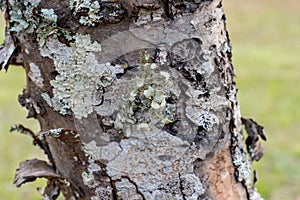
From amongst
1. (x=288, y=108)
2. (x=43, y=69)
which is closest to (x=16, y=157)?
(x=288, y=108)

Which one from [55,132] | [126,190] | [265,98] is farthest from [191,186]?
[265,98]

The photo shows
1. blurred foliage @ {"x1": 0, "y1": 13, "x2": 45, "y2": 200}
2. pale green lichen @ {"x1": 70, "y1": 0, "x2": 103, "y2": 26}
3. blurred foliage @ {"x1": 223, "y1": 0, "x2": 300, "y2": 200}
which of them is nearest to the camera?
pale green lichen @ {"x1": 70, "y1": 0, "x2": 103, "y2": 26}

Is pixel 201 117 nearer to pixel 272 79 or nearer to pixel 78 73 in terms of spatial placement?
pixel 78 73

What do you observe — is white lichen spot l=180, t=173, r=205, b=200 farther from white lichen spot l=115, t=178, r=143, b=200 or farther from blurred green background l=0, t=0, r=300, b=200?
blurred green background l=0, t=0, r=300, b=200

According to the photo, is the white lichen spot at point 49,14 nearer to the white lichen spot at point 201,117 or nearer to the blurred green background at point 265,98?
the white lichen spot at point 201,117

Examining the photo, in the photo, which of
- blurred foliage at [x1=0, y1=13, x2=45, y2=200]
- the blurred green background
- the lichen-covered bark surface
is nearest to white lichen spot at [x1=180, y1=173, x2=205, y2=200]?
the lichen-covered bark surface

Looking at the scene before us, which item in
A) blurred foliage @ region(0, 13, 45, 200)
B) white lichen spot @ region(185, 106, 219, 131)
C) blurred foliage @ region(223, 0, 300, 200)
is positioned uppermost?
blurred foliage @ region(223, 0, 300, 200)

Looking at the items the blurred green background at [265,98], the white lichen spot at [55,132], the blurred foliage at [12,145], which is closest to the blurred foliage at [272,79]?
the blurred green background at [265,98]
